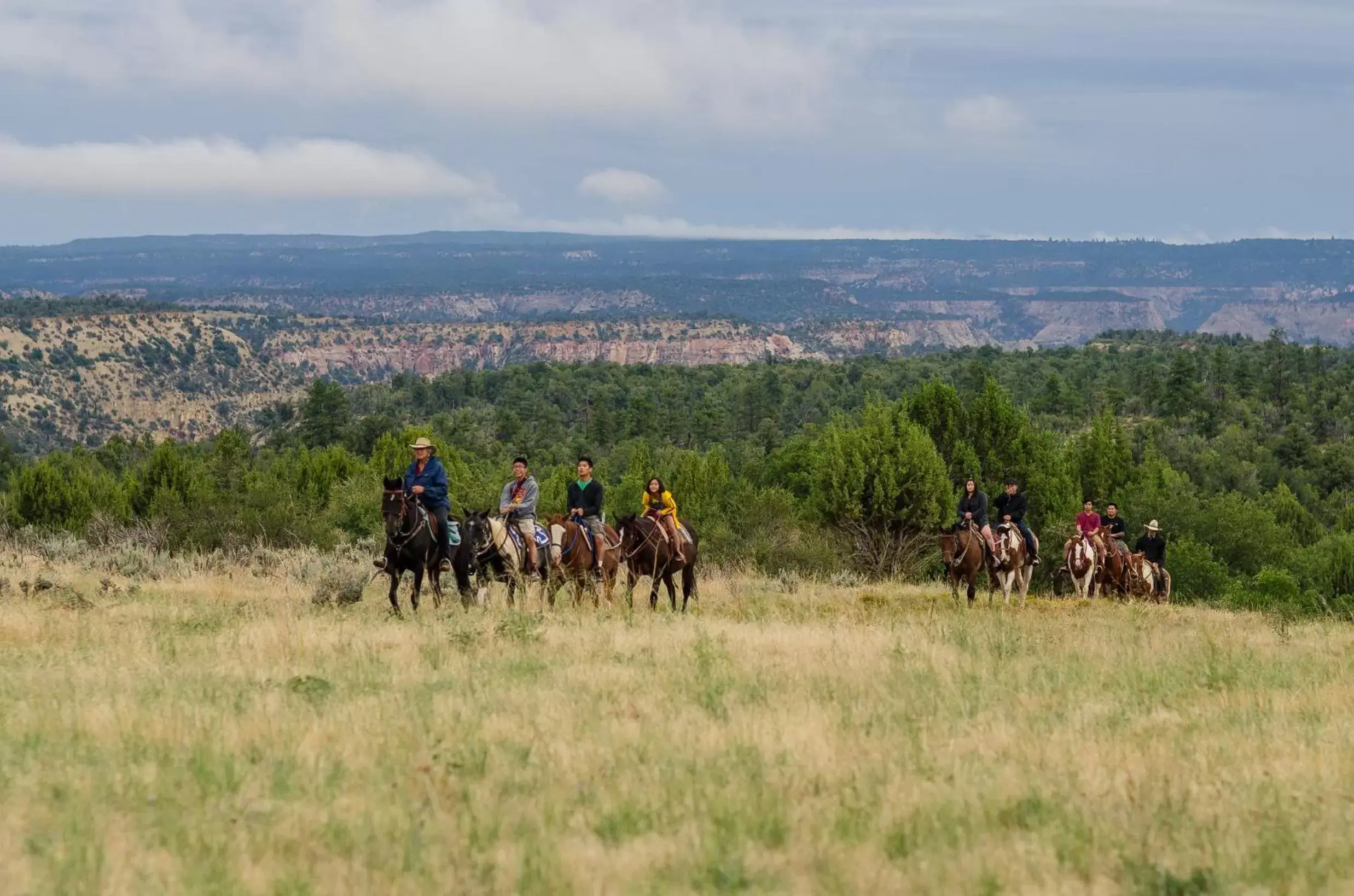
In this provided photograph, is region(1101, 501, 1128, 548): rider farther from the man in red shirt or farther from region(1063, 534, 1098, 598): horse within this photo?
region(1063, 534, 1098, 598): horse

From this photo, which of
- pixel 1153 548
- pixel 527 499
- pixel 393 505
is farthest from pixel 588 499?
pixel 1153 548

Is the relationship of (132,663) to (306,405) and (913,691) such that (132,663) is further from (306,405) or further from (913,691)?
(306,405)

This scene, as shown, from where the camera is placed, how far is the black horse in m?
16.6

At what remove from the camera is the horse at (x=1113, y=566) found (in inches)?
1113

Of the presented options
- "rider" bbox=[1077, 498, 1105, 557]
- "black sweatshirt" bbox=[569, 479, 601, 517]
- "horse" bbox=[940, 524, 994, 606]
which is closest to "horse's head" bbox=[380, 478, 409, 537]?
"black sweatshirt" bbox=[569, 479, 601, 517]

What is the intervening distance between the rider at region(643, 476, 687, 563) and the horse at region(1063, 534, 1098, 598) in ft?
34.3

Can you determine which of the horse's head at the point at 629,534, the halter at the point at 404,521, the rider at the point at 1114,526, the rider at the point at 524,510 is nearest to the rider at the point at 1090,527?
the rider at the point at 1114,526

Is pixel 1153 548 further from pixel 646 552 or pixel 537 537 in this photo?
pixel 537 537

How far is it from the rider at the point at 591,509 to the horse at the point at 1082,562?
38.8ft

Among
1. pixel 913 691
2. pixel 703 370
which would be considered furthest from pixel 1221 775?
pixel 703 370

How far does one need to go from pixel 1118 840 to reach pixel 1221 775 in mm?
1662

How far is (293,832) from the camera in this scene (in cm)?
705

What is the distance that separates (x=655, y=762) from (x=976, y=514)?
1599 cm

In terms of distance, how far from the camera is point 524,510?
749 inches
